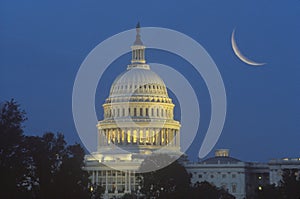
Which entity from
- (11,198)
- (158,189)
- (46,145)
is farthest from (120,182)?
(11,198)

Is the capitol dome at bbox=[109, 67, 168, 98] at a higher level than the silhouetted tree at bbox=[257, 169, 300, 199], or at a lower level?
higher

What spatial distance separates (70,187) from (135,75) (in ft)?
362

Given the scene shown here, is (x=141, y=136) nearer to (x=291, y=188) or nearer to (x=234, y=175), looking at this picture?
(x=234, y=175)

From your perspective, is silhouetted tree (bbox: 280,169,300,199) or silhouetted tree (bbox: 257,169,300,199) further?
silhouetted tree (bbox: 257,169,300,199)

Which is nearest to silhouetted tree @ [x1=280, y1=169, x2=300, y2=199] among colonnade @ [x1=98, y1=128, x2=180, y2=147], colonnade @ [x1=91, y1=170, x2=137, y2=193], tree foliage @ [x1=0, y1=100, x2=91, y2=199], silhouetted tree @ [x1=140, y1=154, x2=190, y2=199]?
silhouetted tree @ [x1=140, y1=154, x2=190, y2=199]

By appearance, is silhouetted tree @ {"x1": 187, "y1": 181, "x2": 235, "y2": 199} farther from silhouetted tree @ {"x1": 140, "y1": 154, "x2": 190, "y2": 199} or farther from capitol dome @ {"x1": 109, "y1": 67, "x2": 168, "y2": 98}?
capitol dome @ {"x1": 109, "y1": 67, "x2": 168, "y2": 98}

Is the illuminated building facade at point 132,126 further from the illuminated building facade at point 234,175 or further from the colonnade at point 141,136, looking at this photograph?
the illuminated building facade at point 234,175

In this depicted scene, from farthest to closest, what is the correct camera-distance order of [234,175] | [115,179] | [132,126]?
1. [132,126]
2. [115,179]
3. [234,175]

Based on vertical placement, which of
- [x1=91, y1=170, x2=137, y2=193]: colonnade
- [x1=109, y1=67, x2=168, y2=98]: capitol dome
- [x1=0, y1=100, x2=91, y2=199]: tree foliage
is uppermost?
[x1=109, y1=67, x2=168, y2=98]: capitol dome

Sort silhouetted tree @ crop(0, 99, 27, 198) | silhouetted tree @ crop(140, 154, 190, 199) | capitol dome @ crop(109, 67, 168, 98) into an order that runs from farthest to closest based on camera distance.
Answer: capitol dome @ crop(109, 67, 168, 98)
silhouetted tree @ crop(140, 154, 190, 199)
silhouetted tree @ crop(0, 99, 27, 198)

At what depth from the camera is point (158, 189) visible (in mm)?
118688

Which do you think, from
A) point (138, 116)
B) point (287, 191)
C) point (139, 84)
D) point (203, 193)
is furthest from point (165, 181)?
point (139, 84)

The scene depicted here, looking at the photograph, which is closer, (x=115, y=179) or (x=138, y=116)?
(x=115, y=179)

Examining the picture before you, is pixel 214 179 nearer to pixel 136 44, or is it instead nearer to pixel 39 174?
pixel 136 44
